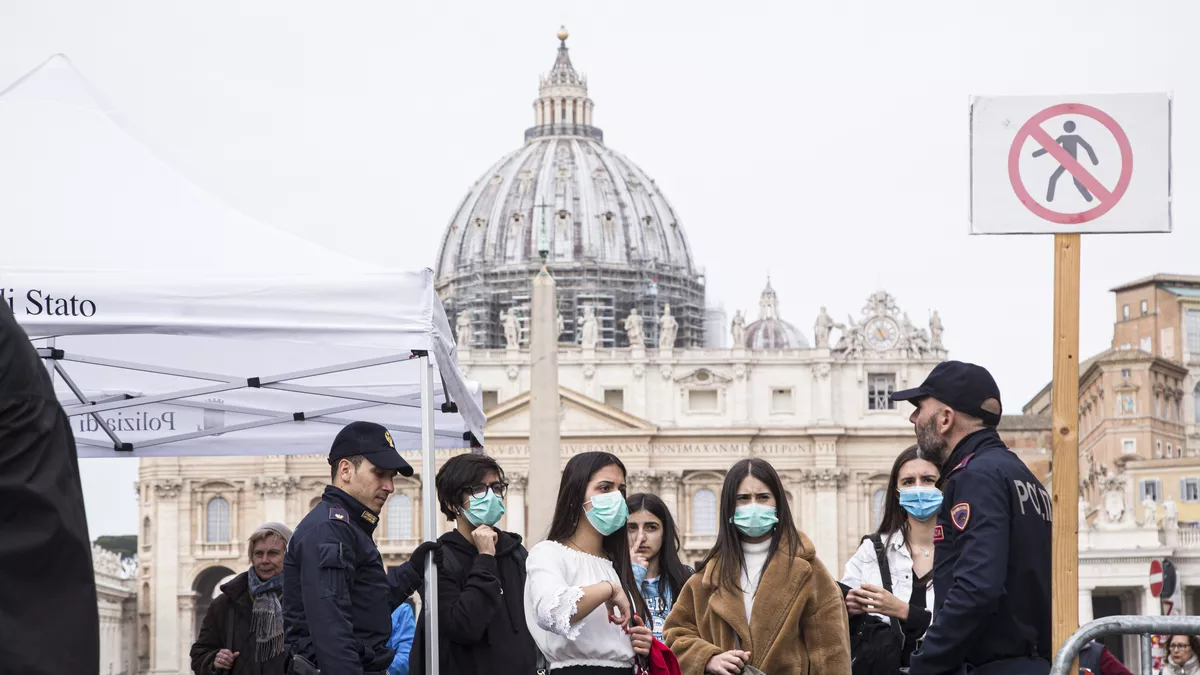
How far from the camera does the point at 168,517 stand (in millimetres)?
67812

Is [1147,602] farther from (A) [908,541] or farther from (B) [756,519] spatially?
(B) [756,519]

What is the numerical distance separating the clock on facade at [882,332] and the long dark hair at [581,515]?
6275 centimetres

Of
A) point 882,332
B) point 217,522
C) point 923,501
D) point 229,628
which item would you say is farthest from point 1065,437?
point 217,522

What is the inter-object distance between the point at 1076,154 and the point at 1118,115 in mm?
170

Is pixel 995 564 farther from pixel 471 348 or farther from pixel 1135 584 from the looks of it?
pixel 471 348

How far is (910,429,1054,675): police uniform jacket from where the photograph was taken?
498 centimetres

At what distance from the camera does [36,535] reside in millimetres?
2758

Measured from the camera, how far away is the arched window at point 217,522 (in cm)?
6812

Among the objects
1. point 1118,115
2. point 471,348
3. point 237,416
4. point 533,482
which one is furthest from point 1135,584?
point 1118,115

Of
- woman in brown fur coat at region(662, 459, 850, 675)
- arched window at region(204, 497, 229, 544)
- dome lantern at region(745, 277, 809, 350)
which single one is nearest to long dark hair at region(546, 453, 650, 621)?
woman in brown fur coat at region(662, 459, 850, 675)

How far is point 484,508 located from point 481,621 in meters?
0.44

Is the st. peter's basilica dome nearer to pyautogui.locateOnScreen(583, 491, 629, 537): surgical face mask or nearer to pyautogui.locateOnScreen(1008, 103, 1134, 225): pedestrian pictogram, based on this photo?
pyautogui.locateOnScreen(583, 491, 629, 537): surgical face mask

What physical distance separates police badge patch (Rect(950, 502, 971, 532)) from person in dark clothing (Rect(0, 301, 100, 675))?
2909 millimetres

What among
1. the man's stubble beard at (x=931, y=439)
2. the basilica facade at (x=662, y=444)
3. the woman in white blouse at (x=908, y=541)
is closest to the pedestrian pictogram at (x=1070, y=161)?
the man's stubble beard at (x=931, y=439)
